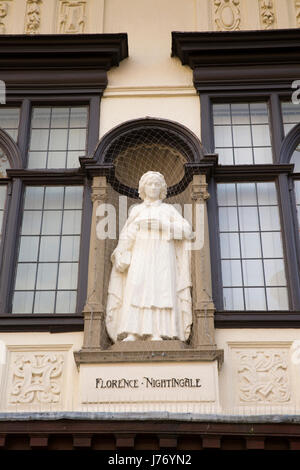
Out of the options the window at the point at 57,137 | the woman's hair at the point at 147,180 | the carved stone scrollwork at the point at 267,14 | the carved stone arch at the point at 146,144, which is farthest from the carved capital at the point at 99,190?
the carved stone scrollwork at the point at 267,14

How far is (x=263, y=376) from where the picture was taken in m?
8.44

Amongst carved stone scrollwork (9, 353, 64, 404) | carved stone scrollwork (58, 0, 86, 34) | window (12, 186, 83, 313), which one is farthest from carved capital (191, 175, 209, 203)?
carved stone scrollwork (58, 0, 86, 34)

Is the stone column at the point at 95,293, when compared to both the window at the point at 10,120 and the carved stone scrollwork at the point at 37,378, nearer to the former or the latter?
the carved stone scrollwork at the point at 37,378

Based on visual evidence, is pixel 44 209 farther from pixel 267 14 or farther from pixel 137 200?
pixel 267 14

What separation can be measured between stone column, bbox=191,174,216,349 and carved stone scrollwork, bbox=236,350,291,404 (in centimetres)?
47

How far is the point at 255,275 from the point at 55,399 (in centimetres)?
291

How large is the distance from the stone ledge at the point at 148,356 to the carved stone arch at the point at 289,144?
3.04 metres

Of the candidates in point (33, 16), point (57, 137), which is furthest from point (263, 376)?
point (33, 16)

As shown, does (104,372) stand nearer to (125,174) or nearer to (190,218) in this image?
(190,218)

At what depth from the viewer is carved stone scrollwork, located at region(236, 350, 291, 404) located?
8.31 meters

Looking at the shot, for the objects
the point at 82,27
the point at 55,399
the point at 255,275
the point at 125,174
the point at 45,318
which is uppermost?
the point at 82,27

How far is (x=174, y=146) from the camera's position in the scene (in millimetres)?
10211

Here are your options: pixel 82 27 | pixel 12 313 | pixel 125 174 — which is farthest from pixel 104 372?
pixel 82 27

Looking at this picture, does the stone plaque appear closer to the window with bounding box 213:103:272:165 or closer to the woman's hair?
the woman's hair
